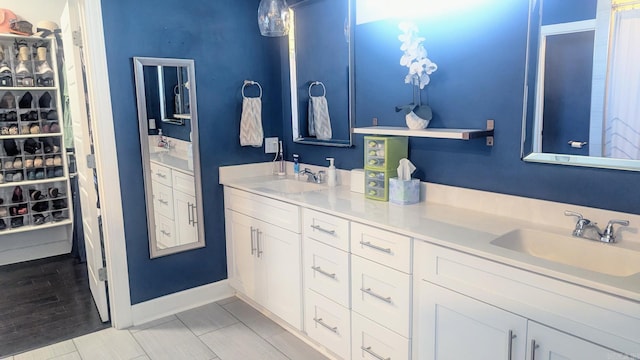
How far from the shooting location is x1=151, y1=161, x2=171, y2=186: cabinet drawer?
296 cm

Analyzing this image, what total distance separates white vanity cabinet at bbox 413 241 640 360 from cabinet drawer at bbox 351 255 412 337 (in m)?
0.06

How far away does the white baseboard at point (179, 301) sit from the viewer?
3.00m

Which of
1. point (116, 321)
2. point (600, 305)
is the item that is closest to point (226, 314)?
point (116, 321)

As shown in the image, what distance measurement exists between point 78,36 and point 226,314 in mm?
1998

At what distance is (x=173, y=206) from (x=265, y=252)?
2.41 feet

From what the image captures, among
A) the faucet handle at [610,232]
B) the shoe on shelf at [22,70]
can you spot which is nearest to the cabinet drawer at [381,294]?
the faucet handle at [610,232]

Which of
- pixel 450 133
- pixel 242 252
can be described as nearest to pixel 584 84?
pixel 450 133

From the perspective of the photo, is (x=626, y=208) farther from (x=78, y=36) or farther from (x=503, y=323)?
(x=78, y=36)

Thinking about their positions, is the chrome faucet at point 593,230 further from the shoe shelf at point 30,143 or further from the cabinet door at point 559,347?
the shoe shelf at point 30,143

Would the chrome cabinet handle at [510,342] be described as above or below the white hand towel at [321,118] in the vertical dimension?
below

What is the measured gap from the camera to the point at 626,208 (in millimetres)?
1771

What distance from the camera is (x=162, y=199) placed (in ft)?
9.95

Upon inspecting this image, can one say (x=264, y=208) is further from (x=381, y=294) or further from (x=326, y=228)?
(x=381, y=294)

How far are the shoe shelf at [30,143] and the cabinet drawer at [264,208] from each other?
2.02m
